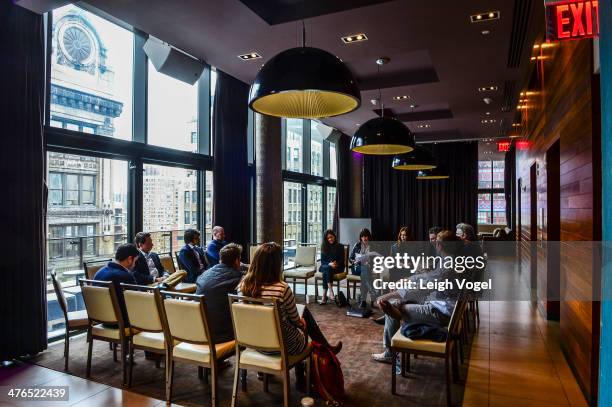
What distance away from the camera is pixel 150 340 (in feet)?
10.6

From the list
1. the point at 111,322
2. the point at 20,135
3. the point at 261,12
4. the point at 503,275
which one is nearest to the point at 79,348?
the point at 111,322

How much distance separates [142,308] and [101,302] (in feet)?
→ 1.70

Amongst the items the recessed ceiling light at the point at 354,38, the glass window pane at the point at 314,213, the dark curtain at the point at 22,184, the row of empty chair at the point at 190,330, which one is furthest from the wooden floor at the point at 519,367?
the glass window pane at the point at 314,213

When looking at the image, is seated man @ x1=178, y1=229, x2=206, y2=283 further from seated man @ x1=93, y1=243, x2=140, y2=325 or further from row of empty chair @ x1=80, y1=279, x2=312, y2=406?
row of empty chair @ x1=80, y1=279, x2=312, y2=406

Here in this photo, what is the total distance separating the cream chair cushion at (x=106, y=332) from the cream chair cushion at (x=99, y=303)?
0.12 meters

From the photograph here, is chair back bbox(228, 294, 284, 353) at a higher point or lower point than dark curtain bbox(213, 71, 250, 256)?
lower

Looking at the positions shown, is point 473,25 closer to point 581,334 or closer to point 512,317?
point 581,334

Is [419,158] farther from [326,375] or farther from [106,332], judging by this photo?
[106,332]

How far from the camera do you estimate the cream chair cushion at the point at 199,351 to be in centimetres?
293

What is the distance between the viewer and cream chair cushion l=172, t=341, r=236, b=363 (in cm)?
293

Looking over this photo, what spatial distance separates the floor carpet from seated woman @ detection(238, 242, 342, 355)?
0.56 metres

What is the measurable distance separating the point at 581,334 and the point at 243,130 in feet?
17.2

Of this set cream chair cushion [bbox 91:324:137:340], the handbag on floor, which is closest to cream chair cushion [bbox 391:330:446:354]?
cream chair cushion [bbox 91:324:137:340]

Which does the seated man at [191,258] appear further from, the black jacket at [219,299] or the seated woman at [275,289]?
the seated woman at [275,289]
